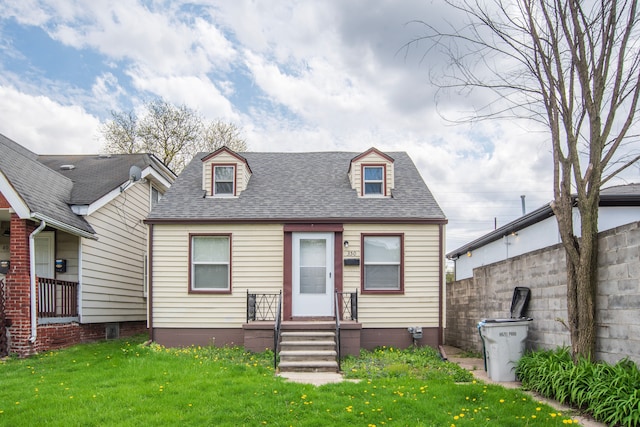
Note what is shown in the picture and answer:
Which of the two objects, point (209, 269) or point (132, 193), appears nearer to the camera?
point (209, 269)

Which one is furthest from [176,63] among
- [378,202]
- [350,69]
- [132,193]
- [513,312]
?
[513,312]

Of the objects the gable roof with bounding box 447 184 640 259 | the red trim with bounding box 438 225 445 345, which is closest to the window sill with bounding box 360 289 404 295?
the red trim with bounding box 438 225 445 345

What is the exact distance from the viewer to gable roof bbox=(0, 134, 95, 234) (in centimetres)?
1033

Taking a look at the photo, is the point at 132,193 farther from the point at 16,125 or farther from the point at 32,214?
the point at 16,125

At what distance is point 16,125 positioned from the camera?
66.0ft

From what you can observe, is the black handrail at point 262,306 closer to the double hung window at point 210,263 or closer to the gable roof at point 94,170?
the double hung window at point 210,263

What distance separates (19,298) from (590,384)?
383 inches

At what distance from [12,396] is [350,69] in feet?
27.1

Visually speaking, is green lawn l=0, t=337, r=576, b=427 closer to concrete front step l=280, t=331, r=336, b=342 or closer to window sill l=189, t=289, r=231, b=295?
concrete front step l=280, t=331, r=336, b=342

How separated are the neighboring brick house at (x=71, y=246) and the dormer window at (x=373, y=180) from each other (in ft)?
20.3

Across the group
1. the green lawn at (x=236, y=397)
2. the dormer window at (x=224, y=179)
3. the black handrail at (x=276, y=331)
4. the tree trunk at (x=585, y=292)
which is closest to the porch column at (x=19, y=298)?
the green lawn at (x=236, y=397)

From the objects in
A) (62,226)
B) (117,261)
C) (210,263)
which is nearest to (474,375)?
(210,263)

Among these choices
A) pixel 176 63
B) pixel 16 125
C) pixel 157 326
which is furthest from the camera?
pixel 16 125

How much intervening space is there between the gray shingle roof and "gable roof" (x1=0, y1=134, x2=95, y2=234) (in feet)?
5.95
